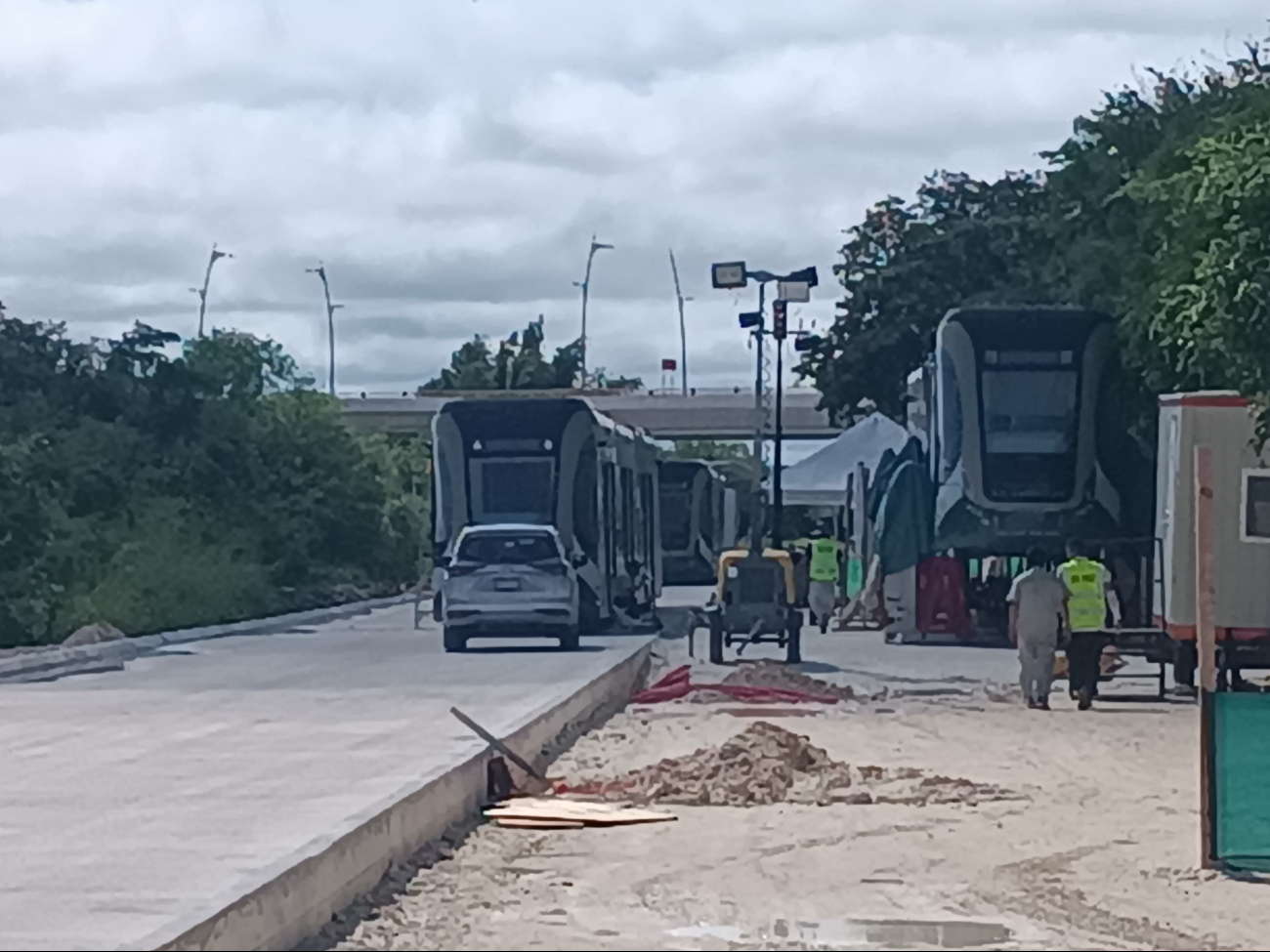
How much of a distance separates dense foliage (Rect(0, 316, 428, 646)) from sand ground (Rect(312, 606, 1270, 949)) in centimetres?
2167

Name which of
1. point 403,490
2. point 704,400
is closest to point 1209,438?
point 403,490

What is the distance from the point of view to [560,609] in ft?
116

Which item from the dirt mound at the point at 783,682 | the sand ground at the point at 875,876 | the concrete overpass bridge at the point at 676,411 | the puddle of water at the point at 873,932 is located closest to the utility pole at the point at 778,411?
the dirt mound at the point at 783,682

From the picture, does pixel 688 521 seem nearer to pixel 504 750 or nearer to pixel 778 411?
pixel 778 411

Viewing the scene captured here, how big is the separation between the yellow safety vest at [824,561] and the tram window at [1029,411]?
919cm

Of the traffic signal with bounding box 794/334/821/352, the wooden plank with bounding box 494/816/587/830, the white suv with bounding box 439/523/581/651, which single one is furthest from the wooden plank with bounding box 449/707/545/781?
the traffic signal with bounding box 794/334/821/352

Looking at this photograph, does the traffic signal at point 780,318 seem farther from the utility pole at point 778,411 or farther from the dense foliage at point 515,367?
the dense foliage at point 515,367

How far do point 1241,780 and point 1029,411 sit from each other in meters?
22.9

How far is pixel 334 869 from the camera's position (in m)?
12.4

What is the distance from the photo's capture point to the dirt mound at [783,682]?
28.4 m

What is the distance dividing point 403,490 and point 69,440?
26661mm

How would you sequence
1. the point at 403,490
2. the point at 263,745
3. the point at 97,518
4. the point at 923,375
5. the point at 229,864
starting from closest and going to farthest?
the point at 229,864 < the point at 263,745 < the point at 923,375 < the point at 97,518 < the point at 403,490

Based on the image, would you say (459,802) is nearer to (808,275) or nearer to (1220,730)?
(1220,730)

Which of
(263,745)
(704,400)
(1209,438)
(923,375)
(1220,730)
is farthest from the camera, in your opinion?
(704,400)
